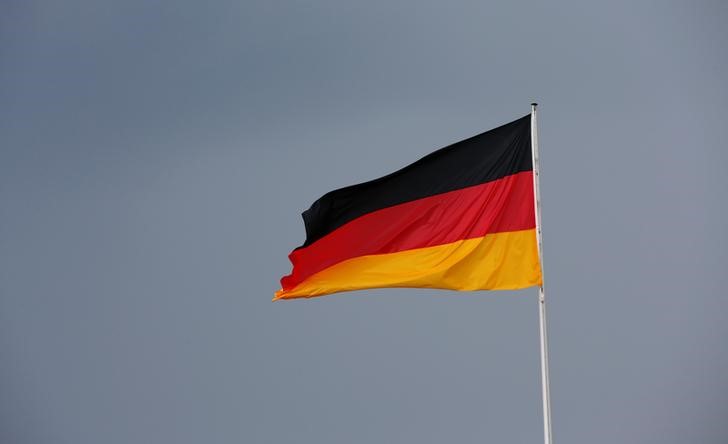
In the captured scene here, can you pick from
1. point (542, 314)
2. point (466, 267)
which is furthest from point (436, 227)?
point (542, 314)

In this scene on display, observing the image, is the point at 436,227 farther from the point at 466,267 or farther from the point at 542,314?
the point at 542,314

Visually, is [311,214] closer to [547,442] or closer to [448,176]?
[448,176]

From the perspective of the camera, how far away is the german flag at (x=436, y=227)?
1156 cm

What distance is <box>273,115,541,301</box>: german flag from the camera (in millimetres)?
11562

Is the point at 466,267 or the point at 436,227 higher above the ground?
the point at 436,227

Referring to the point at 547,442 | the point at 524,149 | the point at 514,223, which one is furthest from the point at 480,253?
the point at 547,442

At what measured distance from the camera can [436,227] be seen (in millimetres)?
12242

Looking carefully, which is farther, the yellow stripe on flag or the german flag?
the german flag

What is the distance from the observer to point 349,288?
1231cm

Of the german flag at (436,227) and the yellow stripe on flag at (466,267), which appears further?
the german flag at (436,227)

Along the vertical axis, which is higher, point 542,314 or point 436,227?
point 436,227

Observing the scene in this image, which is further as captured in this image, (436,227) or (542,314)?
(436,227)

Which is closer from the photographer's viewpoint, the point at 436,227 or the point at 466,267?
the point at 466,267

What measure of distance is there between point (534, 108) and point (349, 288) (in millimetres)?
3320
